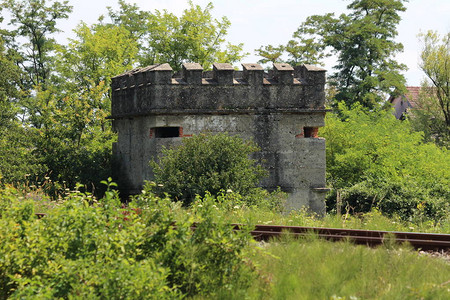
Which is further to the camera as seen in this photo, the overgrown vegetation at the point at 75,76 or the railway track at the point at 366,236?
the overgrown vegetation at the point at 75,76

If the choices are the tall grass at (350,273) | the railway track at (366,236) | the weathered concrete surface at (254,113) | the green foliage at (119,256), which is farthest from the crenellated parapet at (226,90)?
the green foliage at (119,256)

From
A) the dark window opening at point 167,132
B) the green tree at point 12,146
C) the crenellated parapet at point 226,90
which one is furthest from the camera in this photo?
the green tree at point 12,146

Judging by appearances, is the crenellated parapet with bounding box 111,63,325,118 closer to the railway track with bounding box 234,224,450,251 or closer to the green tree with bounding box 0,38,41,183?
the green tree with bounding box 0,38,41,183

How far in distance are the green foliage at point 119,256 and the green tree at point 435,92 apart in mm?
31621

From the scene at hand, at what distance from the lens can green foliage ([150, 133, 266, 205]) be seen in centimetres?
1177

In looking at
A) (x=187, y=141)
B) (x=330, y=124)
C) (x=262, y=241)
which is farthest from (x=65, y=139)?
(x=262, y=241)

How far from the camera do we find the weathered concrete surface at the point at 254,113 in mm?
13922

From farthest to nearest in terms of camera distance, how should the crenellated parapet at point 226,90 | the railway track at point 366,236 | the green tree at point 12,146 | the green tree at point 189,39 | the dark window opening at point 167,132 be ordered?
1. the green tree at point 189,39
2. the green tree at point 12,146
3. the dark window opening at point 167,132
4. the crenellated parapet at point 226,90
5. the railway track at point 366,236

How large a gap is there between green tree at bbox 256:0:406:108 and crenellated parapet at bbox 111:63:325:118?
18314 mm

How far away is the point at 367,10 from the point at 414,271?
3136 cm

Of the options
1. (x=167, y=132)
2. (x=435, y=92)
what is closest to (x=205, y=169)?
(x=167, y=132)

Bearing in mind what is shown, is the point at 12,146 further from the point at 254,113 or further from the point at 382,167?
the point at 382,167

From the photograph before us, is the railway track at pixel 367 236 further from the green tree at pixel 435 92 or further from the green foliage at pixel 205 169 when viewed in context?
the green tree at pixel 435 92

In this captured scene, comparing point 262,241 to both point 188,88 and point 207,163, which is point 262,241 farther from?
point 188,88
